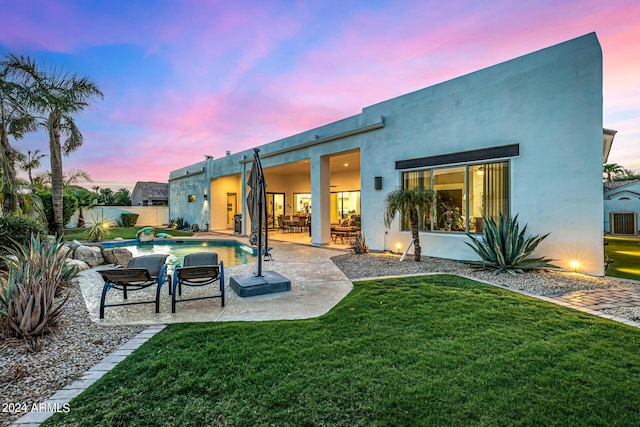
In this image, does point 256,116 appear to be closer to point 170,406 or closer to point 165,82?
point 165,82

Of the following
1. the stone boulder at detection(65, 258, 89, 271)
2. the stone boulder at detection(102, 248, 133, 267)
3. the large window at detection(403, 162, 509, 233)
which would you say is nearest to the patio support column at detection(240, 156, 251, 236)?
the stone boulder at detection(102, 248, 133, 267)

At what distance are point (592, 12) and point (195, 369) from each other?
11.0m

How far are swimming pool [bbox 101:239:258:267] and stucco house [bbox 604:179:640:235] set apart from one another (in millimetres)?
19043

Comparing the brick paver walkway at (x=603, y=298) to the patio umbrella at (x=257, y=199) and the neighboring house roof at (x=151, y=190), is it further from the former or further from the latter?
the neighboring house roof at (x=151, y=190)

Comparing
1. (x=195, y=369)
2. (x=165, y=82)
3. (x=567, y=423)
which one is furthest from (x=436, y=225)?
(x=165, y=82)

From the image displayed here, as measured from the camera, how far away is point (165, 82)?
1282 centimetres

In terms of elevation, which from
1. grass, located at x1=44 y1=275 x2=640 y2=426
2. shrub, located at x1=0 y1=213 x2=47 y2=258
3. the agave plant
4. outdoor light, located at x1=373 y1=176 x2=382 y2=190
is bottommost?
grass, located at x1=44 y1=275 x2=640 y2=426

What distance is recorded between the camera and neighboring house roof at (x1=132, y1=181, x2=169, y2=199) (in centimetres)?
3394

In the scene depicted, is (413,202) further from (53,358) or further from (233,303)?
(53,358)

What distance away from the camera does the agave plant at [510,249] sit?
6.57 meters

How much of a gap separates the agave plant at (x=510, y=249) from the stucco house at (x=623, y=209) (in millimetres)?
13986

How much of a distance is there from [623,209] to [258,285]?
20642 mm

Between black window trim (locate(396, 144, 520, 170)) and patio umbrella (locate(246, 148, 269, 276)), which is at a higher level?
black window trim (locate(396, 144, 520, 170))

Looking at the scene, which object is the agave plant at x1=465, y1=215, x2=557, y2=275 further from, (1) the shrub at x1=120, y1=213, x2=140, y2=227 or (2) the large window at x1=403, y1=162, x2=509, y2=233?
(1) the shrub at x1=120, y1=213, x2=140, y2=227
